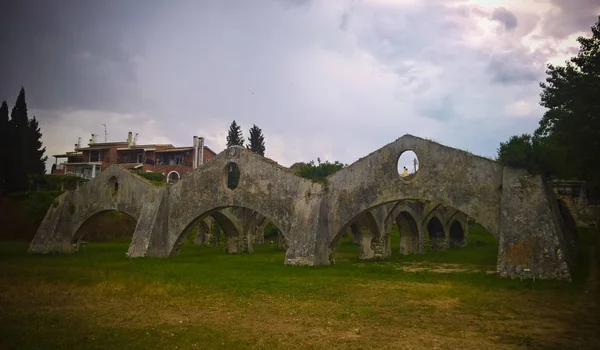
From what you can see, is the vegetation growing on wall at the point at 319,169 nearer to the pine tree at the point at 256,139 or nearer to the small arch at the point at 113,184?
the pine tree at the point at 256,139

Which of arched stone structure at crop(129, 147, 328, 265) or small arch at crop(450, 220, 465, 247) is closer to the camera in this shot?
arched stone structure at crop(129, 147, 328, 265)

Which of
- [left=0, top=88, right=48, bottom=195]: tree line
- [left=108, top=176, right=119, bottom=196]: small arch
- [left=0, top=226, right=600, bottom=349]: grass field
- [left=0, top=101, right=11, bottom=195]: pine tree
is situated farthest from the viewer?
[left=0, top=88, right=48, bottom=195]: tree line

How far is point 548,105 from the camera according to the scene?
2584 centimetres

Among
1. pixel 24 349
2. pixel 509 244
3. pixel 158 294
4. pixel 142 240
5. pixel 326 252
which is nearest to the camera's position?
pixel 24 349

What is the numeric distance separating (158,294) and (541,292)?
1063 centimetres

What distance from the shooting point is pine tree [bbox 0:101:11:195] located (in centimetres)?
3078

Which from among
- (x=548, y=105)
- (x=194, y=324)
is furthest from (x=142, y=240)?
(x=548, y=105)

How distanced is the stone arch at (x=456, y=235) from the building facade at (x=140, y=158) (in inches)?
1262

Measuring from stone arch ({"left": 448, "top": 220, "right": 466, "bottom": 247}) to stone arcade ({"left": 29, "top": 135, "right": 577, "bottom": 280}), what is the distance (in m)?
8.88

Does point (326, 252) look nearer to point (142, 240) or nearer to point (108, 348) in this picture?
point (142, 240)

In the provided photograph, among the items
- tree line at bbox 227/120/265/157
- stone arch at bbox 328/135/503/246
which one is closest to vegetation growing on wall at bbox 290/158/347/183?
tree line at bbox 227/120/265/157

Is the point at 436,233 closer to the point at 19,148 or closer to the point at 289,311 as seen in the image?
the point at 289,311

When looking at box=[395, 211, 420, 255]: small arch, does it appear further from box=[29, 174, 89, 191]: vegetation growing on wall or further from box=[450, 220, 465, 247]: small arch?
box=[29, 174, 89, 191]: vegetation growing on wall

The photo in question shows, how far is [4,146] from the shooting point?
31.5m
